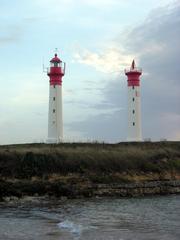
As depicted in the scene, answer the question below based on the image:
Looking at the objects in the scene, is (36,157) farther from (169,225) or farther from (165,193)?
(169,225)

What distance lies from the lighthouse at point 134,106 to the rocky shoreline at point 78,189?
21.0 metres

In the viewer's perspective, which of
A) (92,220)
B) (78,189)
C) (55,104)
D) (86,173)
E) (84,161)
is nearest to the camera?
(92,220)

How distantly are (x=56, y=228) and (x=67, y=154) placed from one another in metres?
24.7

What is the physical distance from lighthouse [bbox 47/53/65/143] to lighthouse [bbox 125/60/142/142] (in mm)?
10256

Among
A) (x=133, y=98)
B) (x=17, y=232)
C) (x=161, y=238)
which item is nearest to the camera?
(x=161, y=238)

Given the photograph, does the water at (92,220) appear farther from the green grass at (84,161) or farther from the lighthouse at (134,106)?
the lighthouse at (134,106)

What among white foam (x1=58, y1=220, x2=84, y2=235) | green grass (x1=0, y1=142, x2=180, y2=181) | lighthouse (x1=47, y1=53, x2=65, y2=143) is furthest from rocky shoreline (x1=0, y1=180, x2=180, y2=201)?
lighthouse (x1=47, y1=53, x2=65, y2=143)

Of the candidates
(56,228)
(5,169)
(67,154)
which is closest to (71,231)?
(56,228)

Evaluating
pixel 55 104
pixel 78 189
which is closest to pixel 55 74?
pixel 55 104

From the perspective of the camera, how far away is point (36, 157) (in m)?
45.9

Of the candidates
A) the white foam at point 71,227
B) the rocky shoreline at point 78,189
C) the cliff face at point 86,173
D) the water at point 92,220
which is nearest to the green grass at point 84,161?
the cliff face at point 86,173

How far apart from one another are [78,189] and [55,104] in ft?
80.8

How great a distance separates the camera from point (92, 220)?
88.0 feet

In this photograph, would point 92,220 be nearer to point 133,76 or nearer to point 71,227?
point 71,227
